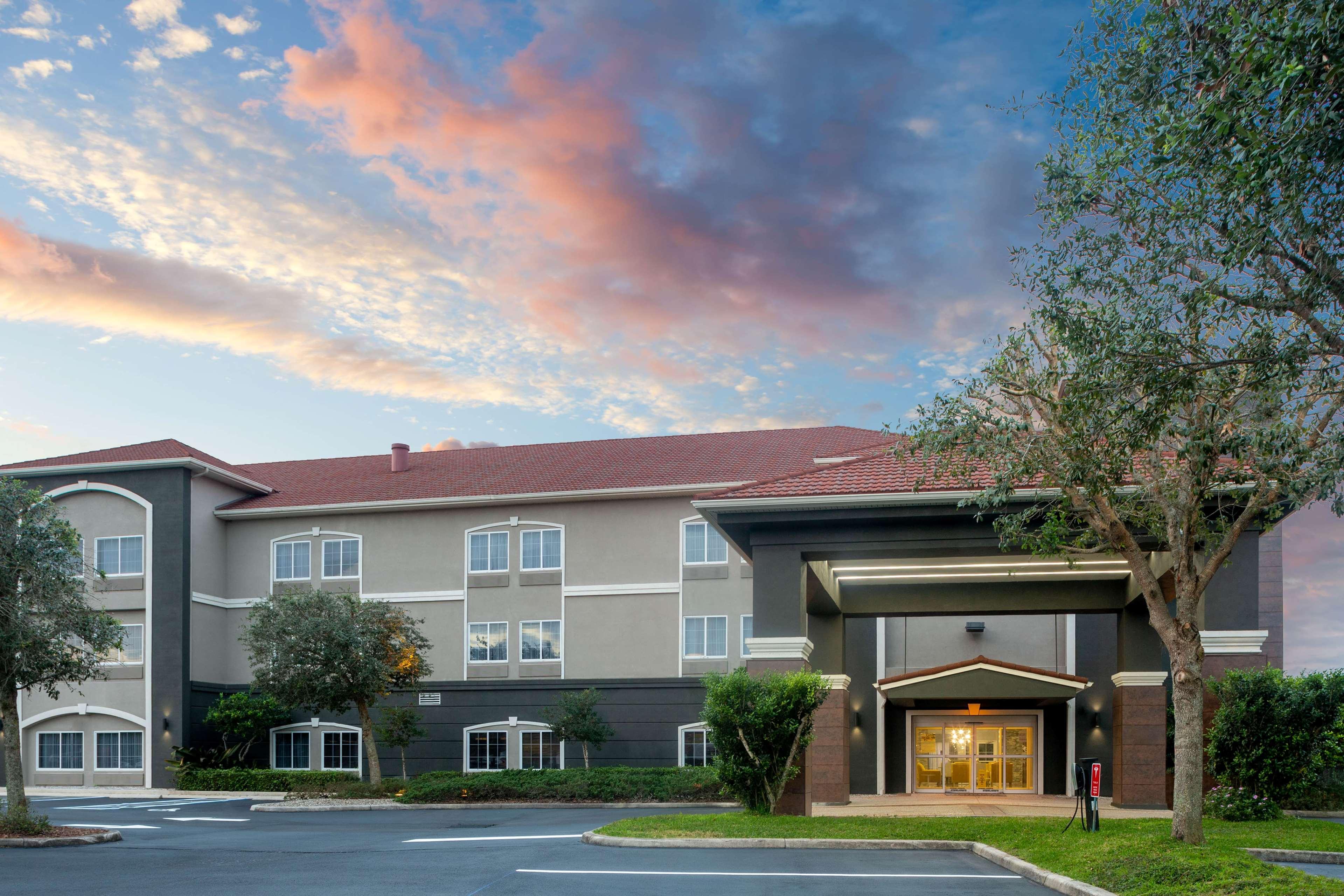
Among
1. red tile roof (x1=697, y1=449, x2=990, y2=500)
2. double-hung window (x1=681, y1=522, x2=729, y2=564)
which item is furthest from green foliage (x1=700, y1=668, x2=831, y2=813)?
double-hung window (x1=681, y1=522, x2=729, y2=564)

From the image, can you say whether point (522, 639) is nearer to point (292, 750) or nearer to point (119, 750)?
point (292, 750)

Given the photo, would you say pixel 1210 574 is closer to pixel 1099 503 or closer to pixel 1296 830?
pixel 1099 503

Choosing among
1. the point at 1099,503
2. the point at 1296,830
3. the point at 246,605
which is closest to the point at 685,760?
the point at 246,605

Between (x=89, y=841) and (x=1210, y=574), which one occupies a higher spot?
(x=1210, y=574)

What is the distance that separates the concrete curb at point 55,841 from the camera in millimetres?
18344

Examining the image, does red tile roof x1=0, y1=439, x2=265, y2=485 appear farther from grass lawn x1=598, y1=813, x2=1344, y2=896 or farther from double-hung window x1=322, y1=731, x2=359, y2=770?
grass lawn x1=598, y1=813, x2=1344, y2=896

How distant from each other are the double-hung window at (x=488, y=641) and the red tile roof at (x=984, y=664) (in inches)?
497

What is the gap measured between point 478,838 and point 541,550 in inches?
771

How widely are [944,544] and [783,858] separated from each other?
6564 millimetres

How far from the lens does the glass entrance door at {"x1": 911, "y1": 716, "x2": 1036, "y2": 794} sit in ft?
109

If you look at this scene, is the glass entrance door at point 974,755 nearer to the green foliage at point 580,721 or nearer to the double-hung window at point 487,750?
the green foliage at point 580,721

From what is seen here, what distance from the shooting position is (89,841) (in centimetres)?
1872

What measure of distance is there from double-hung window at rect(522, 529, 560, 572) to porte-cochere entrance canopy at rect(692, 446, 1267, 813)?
32.7ft

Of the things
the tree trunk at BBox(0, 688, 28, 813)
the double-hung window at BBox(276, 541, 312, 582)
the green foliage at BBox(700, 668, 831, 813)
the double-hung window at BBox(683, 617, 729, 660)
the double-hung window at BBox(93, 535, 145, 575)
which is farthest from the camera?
the double-hung window at BBox(276, 541, 312, 582)
